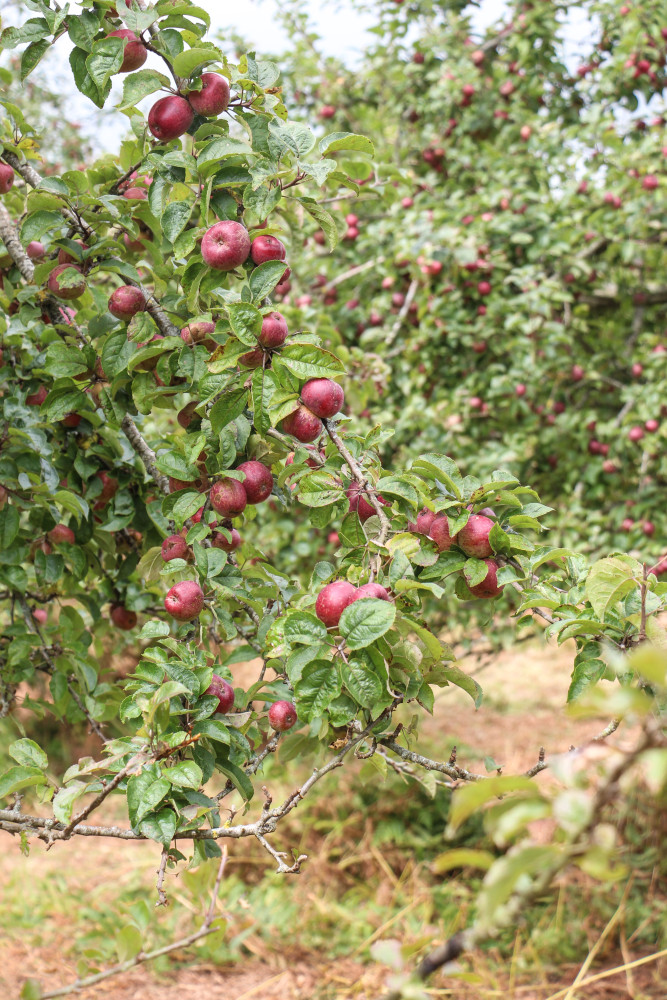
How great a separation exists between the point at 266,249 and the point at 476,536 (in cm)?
48

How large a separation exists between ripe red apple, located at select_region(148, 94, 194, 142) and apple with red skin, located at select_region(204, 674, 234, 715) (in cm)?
75

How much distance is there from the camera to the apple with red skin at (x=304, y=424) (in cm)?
97

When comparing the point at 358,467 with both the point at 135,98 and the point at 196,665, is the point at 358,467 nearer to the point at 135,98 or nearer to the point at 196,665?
the point at 196,665

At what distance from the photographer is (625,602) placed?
93 cm

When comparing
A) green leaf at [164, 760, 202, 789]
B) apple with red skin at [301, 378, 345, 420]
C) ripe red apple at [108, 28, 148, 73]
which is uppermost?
ripe red apple at [108, 28, 148, 73]

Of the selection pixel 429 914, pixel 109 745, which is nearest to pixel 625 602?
pixel 109 745

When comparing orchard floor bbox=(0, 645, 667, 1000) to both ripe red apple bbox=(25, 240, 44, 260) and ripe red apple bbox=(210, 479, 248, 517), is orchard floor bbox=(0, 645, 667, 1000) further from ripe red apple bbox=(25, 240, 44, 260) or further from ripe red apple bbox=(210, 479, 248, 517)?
ripe red apple bbox=(25, 240, 44, 260)

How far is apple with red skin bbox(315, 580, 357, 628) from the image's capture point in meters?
0.83

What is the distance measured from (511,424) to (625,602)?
2.06m

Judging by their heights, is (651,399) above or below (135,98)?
below

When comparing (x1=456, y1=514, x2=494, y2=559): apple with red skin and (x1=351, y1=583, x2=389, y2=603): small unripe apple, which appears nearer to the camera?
(x1=351, y1=583, x2=389, y2=603): small unripe apple

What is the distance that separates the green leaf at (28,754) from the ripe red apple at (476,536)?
0.60 meters

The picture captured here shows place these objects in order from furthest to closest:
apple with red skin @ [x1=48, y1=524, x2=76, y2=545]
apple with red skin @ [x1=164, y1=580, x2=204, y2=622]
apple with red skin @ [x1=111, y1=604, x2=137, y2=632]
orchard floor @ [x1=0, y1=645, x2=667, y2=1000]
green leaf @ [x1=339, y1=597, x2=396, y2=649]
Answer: orchard floor @ [x1=0, y1=645, x2=667, y2=1000], apple with red skin @ [x1=111, y1=604, x2=137, y2=632], apple with red skin @ [x1=48, y1=524, x2=76, y2=545], apple with red skin @ [x1=164, y1=580, x2=204, y2=622], green leaf @ [x1=339, y1=597, x2=396, y2=649]

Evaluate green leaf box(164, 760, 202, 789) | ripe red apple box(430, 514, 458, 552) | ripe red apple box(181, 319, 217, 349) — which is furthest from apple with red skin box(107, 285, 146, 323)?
green leaf box(164, 760, 202, 789)
